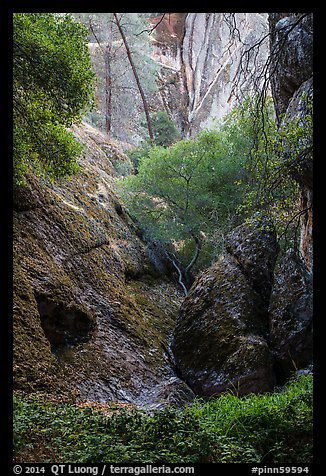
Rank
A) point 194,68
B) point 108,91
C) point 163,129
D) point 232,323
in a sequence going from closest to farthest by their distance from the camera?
point 232,323 < point 108,91 < point 163,129 < point 194,68

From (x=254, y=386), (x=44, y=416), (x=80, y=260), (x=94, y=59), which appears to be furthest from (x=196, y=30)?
(x=44, y=416)

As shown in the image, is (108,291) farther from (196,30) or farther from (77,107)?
(196,30)

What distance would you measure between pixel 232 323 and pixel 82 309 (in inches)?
112

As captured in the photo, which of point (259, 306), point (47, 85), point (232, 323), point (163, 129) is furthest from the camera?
point (163, 129)

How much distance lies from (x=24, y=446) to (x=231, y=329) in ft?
16.2

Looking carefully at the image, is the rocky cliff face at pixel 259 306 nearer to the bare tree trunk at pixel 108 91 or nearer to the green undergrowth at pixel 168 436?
the green undergrowth at pixel 168 436

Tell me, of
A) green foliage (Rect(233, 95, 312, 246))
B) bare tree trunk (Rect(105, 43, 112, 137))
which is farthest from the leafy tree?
green foliage (Rect(233, 95, 312, 246))

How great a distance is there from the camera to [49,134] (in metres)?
5.68

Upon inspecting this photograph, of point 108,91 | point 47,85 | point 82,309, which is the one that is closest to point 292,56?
point 47,85

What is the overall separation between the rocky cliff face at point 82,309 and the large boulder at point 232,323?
1.74ft

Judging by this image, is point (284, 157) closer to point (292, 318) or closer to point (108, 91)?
point (292, 318)

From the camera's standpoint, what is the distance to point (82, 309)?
6.93 m

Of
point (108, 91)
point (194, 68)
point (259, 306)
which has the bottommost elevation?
point (259, 306)

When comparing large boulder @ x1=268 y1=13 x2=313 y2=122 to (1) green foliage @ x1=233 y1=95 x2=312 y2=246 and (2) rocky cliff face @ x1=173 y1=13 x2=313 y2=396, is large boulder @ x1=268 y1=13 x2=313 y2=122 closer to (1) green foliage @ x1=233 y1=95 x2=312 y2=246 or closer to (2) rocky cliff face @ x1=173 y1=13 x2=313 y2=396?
(2) rocky cliff face @ x1=173 y1=13 x2=313 y2=396
